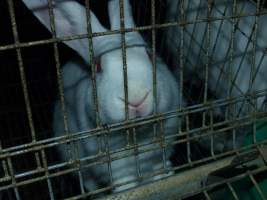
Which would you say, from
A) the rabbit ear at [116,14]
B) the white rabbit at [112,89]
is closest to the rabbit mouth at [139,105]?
the white rabbit at [112,89]

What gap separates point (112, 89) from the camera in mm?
1266

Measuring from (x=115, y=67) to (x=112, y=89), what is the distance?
8cm

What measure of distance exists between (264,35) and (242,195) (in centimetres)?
79

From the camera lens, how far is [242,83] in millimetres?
1771

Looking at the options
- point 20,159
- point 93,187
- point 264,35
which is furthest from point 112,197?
point 264,35

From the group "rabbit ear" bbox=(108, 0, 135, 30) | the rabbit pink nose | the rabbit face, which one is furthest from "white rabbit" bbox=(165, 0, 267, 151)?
the rabbit pink nose

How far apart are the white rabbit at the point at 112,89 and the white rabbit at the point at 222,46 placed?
29 centimetres

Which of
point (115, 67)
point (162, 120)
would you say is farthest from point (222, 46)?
point (162, 120)

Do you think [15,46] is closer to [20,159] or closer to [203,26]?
[20,159]

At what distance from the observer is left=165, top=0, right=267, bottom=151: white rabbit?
1.72 m

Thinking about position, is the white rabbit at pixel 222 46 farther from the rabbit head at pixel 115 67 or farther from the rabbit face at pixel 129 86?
the rabbit face at pixel 129 86

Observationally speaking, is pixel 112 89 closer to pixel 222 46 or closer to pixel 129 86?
pixel 129 86

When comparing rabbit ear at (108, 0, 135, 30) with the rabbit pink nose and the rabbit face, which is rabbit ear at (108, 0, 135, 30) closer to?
the rabbit face

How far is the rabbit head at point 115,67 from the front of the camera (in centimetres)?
→ 120
